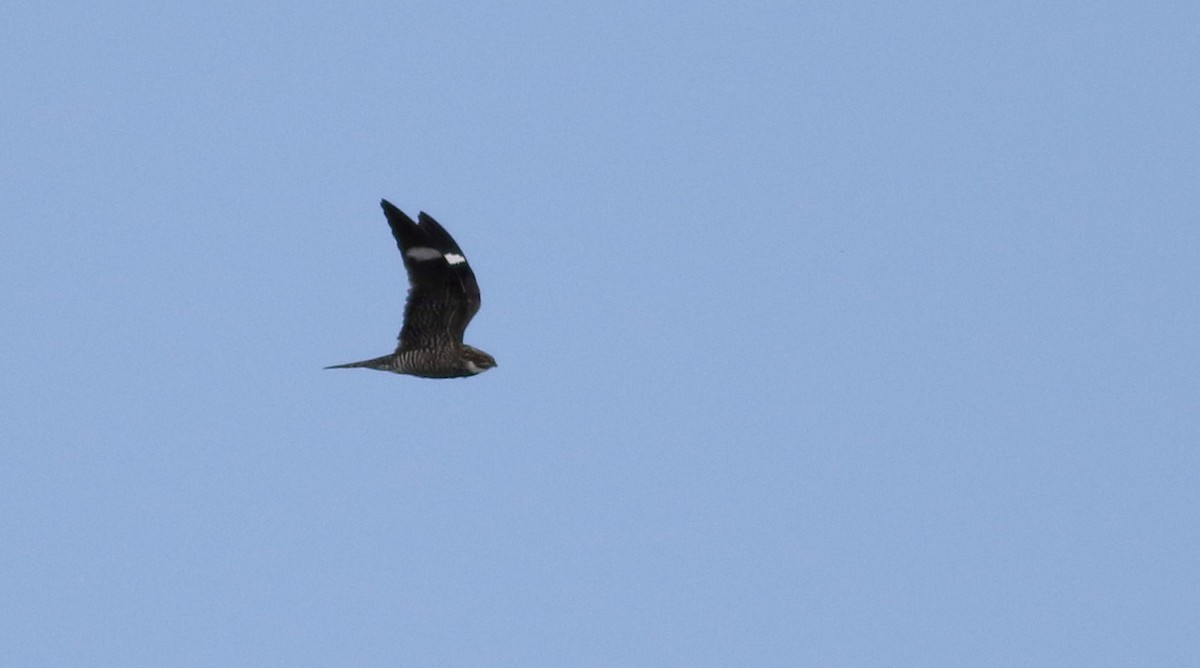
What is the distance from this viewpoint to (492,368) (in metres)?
166

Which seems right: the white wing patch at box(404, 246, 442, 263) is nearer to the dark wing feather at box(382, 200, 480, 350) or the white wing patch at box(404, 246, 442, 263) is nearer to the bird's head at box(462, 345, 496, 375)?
the dark wing feather at box(382, 200, 480, 350)

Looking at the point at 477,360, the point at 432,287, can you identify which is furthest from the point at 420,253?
the point at 477,360

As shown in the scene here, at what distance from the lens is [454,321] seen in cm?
16550

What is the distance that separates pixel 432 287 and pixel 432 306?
0.63 feet

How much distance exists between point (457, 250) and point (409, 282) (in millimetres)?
601

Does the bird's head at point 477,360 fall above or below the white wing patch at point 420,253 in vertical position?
below

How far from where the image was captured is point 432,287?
543 feet

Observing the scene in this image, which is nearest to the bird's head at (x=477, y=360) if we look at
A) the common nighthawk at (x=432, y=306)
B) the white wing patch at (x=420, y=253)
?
the common nighthawk at (x=432, y=306)

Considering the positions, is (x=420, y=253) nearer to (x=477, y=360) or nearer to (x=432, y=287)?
(x=432, y=287)

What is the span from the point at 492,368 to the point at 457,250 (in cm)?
140

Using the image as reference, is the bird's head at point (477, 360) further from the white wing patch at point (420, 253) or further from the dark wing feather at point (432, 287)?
the white wing patch at point (420, 253)

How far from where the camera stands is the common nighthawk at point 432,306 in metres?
165

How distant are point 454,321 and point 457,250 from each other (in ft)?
2.51

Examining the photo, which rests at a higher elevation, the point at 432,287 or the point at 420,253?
the point at 420,253
